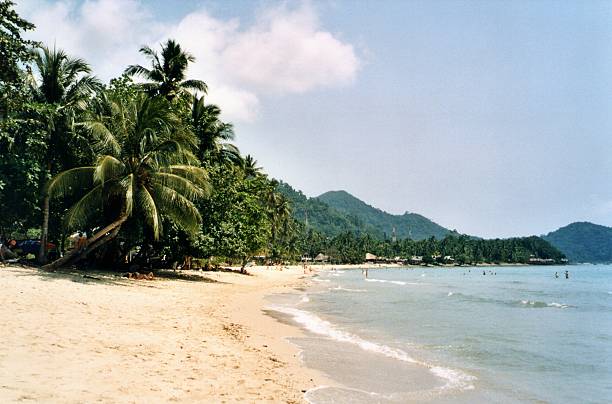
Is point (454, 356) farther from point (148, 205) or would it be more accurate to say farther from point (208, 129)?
point (208, 129)

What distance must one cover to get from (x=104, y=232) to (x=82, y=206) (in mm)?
1496

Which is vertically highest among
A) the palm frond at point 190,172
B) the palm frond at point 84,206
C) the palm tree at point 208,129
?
the palm tree at point 208,129

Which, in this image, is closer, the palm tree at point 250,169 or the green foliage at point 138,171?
the green foliage at point 138,171

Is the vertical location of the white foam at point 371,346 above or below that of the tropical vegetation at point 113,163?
below

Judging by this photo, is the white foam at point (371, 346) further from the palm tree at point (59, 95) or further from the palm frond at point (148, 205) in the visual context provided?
the palm tree at point (59, 95)

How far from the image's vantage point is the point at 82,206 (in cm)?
2008

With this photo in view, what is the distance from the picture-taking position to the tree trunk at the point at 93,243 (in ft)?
66.8

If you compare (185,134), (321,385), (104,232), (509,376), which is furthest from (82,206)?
(509,376)

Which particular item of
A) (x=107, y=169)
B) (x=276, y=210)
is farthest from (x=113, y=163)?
(x=276, y=210)

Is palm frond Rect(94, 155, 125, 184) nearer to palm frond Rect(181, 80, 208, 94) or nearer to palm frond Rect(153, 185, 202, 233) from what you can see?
palm frond Rect(153, 185, 202, 233)

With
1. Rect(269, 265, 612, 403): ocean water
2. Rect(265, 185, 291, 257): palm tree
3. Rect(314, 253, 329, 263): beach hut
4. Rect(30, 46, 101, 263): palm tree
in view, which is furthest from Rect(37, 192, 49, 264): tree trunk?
Rect(314, 253, 329, 263): beach hut

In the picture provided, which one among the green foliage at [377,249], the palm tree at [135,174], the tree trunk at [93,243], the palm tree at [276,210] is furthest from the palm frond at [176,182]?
the green foliage at [377,249]

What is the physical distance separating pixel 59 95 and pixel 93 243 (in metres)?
8.60

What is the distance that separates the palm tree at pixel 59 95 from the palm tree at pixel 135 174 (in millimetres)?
2770
